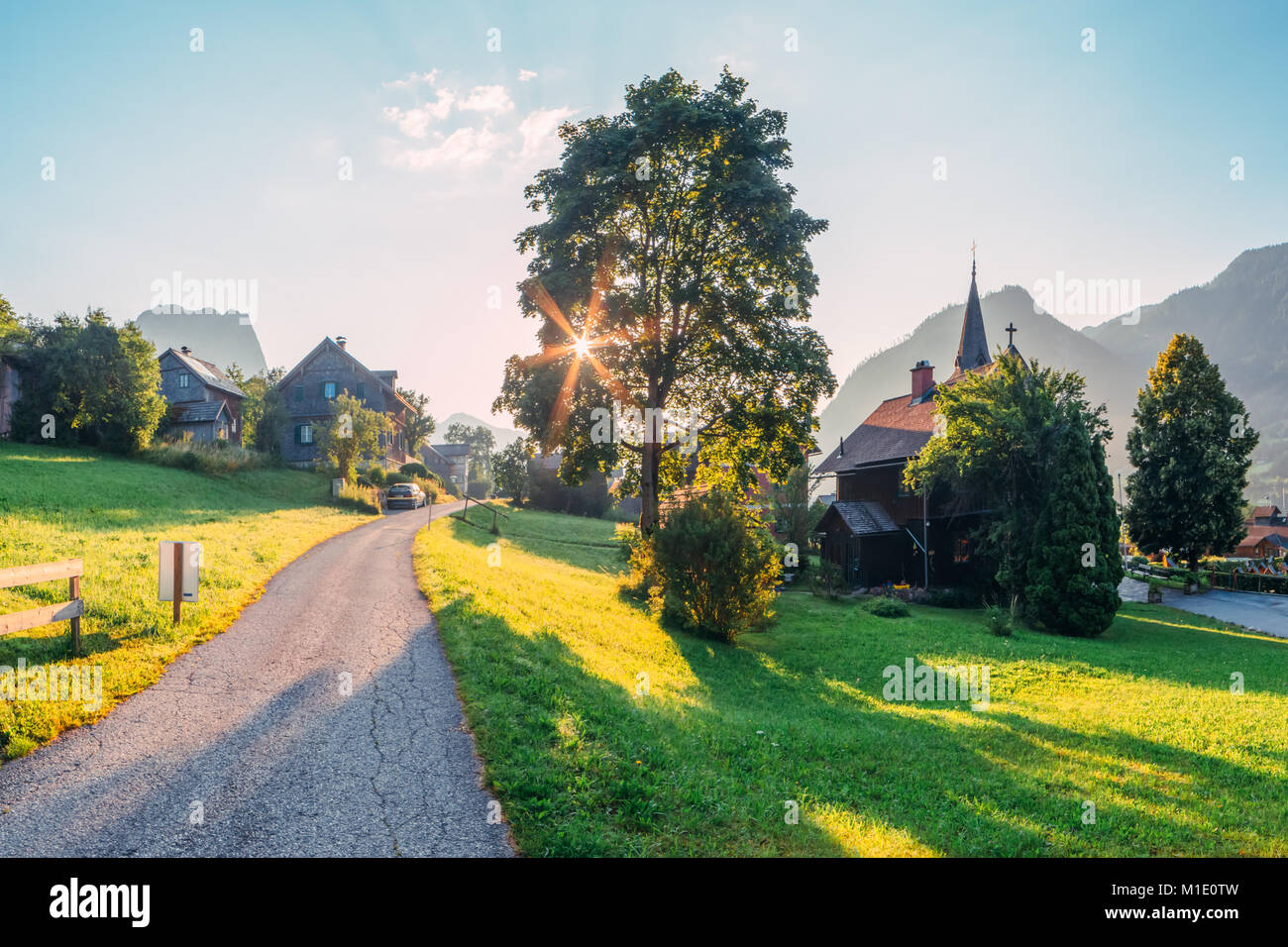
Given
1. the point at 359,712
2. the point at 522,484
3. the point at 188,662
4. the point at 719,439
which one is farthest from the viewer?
the point at 522,484

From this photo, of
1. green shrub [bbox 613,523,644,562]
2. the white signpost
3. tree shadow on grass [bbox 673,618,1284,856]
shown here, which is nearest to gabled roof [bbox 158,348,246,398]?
green shrub [bbox 613,523,644,562]

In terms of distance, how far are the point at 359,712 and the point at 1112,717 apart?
13.3 metres

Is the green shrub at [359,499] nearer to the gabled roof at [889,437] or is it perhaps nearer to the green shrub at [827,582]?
the green shrub at [827,582]

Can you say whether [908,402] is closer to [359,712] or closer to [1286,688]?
[1286,688]

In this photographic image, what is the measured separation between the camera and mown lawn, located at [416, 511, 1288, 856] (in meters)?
5.67

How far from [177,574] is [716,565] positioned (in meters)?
12.0

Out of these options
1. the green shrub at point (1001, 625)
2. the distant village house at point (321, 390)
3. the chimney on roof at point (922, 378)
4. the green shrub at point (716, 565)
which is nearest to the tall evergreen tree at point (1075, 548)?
the green shrub at point (1001, 625)

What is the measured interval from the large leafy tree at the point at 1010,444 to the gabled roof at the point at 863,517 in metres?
5.53

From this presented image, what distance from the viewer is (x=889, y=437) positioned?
36.6 m

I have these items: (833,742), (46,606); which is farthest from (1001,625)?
(46,606)

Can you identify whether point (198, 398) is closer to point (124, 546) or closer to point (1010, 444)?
point (124, 546)

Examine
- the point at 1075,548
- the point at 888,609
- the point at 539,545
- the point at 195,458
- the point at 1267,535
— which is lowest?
the point at 1267,535
